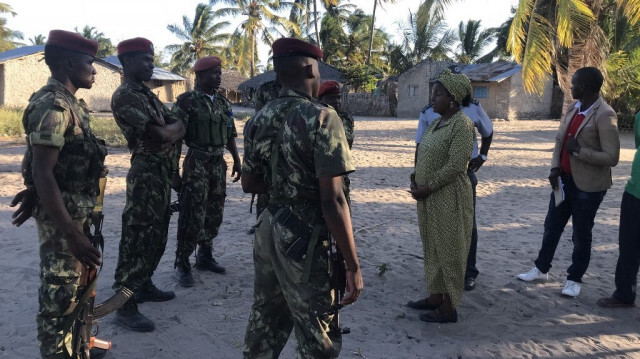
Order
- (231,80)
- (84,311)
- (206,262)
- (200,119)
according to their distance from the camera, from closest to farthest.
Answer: (84,311) → (200,119) → (206,262) → (231,80)

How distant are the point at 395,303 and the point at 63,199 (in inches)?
106

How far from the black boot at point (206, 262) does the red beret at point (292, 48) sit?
113 inches

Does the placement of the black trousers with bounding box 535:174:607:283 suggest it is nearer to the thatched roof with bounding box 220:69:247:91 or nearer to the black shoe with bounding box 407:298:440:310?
the black shoe with bounding box 407:298:440:310

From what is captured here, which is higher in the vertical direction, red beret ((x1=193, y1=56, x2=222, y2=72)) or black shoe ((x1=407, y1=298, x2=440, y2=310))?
red beret ((x1=193, y1=56, x2=222, y2=72))

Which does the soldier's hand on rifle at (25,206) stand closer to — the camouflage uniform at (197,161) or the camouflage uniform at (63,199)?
the camouflage uniform at (63,199)

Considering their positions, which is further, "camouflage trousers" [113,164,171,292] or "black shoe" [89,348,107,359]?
"camouflage trousers" [113,164,171,292]

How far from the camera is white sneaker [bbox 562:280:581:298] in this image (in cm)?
405

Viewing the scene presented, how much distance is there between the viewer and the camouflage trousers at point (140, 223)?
11.2ft

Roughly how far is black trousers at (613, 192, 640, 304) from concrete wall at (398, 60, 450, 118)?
28026 millimetres

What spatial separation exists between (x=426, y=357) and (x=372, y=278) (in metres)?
1.38

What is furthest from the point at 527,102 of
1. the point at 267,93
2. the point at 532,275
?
the point at 267,93

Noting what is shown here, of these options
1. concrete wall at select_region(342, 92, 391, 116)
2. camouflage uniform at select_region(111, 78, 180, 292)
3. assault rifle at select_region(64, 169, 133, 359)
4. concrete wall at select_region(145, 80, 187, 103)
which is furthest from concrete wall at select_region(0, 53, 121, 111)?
assault rifle at select_region(64, 169, 133, 359)

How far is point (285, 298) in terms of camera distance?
7.30 ft

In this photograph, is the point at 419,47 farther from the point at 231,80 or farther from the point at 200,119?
the point at 200,119
